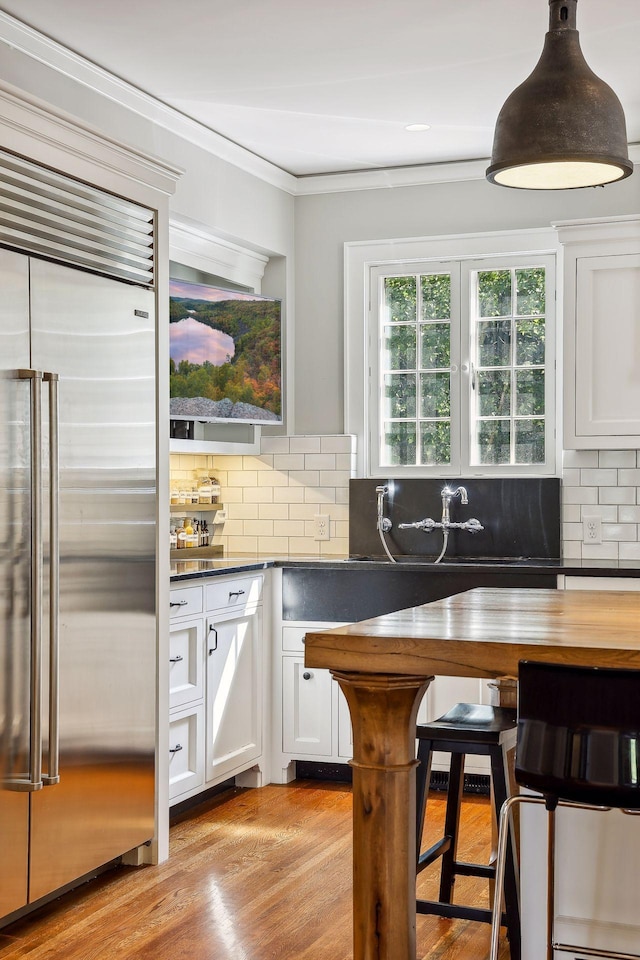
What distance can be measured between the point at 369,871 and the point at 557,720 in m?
0.68

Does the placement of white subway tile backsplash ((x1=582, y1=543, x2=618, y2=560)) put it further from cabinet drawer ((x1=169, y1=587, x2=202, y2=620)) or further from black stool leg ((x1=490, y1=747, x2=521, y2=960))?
black stool leg ((x1=490, y1=747, x2=521, y2=960))

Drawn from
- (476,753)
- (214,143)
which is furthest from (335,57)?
(476,753)

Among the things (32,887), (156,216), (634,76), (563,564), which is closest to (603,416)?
(563,564)

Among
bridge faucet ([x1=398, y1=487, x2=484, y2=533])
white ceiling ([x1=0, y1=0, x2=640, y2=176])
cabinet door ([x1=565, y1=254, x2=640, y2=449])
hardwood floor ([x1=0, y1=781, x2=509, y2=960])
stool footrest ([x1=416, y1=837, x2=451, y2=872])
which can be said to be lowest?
hardwood floor ([x1=0, y1=781, x2=509, y2=960])

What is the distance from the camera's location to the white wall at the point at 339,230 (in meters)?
5.35

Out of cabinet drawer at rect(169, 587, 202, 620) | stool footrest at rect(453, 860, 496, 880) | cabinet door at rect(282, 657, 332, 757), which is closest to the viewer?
stool footrest at rect(453, 860, 496, 880)

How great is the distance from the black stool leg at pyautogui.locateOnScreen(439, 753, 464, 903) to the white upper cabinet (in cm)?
198

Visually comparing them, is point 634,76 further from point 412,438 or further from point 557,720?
point 557,720

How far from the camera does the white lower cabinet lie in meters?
4.21

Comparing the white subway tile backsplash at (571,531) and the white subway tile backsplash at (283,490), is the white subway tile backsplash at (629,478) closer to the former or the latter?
the white subway tile backsplash at (571,531)

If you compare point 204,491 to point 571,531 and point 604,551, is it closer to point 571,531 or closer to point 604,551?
point 571,531

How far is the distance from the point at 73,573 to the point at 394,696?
1189mm

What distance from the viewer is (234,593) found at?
463 centimetres

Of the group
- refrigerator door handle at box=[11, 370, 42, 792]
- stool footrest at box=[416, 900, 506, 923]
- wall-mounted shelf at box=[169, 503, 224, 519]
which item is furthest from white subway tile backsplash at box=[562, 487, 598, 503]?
refrigerator door handle at box=[11, 370, 42, 792]
